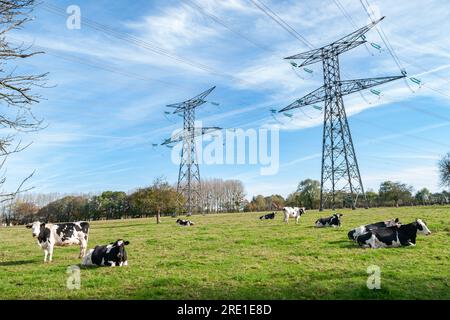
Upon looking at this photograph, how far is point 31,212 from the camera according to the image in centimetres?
12150

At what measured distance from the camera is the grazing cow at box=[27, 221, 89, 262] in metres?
13.7

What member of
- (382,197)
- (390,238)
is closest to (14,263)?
(390,238)

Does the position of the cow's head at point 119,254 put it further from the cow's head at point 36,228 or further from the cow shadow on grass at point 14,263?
the cow shadow on grass at point 14,263

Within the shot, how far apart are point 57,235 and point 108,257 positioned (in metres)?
3.57

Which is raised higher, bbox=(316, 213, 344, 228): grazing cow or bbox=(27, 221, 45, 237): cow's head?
bbox=(27, 221, 45, 237): cow's head

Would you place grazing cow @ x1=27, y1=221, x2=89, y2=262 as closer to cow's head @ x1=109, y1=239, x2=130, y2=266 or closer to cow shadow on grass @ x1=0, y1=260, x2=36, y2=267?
cow shadow on grass @ x1=0, y1=260, x2=36, y2=267

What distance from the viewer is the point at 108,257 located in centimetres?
1197

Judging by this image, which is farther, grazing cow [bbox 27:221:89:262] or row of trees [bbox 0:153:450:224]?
row of trees [bbox 0:153:450:224]

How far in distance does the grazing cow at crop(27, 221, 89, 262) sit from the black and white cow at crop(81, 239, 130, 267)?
2277mm

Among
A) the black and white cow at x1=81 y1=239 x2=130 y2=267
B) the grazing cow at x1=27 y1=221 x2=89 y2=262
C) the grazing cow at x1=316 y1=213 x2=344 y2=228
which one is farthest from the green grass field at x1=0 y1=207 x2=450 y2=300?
the grazing cow at x1=316 y1=213 x2=344 y2=228
